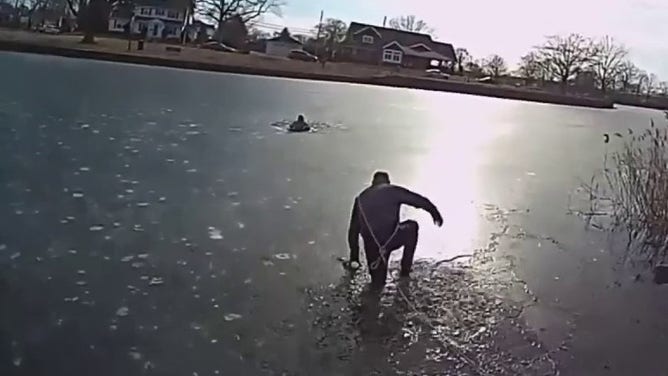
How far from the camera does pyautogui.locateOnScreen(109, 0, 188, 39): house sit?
59037mm

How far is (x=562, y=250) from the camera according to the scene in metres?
9.05

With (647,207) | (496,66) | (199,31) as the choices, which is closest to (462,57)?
(496,66)

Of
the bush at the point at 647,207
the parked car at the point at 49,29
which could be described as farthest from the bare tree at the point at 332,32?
the bush at the point at 647,207

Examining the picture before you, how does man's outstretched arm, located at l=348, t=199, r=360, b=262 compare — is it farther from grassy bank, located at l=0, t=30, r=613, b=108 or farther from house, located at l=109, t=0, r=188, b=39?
→ house, located at l=109, t=0, r=188, b=39

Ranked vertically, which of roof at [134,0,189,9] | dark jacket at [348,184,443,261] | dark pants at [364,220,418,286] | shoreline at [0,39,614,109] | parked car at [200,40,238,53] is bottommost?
dark pants at [364,220,418,286]

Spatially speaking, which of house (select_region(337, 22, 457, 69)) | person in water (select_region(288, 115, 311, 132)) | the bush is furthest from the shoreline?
the bush

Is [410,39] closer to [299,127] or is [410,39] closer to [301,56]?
[301,56]

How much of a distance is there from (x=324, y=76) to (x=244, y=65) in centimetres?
450

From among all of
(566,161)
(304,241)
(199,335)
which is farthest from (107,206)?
(566,161)

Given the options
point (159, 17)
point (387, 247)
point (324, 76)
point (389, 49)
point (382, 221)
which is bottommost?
point (387, 247)

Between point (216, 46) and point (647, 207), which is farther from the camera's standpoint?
point (216, 46)

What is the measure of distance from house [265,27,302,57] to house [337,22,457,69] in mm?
4024

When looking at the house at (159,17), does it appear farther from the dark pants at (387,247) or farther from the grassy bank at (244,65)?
the dark pants at (387,247)

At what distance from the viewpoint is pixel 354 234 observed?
22.3ft
